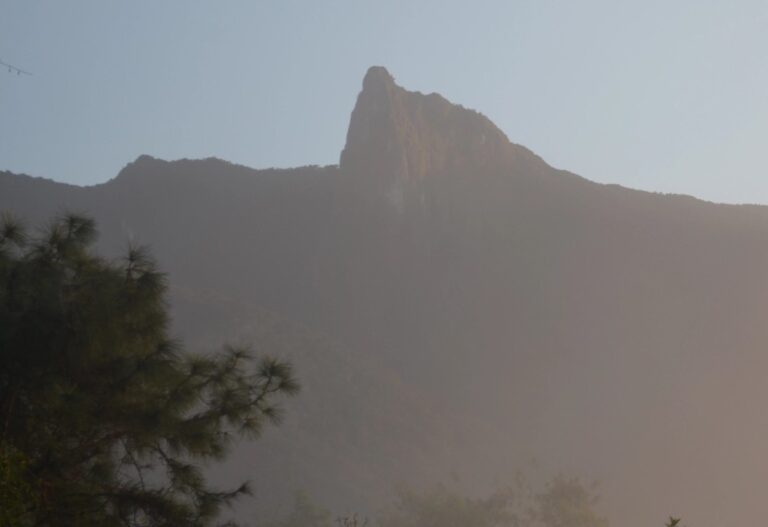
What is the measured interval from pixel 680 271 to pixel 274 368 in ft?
354

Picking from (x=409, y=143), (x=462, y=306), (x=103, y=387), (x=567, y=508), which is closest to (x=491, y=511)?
(x=567, y=508)

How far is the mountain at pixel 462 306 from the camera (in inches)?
3371

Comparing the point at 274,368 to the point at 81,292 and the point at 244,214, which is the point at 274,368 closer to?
the point at 81,292

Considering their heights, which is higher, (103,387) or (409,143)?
(409,143)

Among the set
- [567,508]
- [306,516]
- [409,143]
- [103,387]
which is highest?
[409,143]

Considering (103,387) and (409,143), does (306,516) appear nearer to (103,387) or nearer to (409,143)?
(103,387)

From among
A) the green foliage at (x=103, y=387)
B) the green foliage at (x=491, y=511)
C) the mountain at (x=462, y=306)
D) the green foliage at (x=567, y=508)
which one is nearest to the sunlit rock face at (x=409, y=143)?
the mountain at (x=462, y=306)

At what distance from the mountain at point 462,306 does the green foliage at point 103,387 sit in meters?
53.6

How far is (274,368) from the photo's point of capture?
1598 centimetres

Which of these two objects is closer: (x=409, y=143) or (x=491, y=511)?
(x=491, y=511)

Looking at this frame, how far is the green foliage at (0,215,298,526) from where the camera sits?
1389 cm

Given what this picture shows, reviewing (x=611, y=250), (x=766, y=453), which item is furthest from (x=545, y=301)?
(x=766, y=453)

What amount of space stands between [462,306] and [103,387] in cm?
10315

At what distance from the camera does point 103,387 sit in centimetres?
1458
